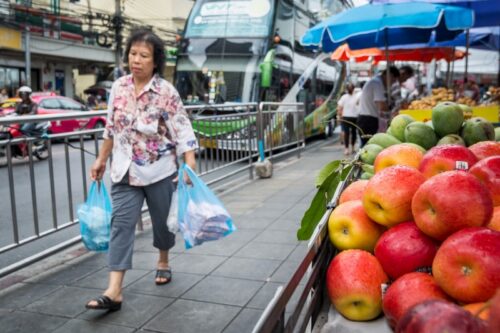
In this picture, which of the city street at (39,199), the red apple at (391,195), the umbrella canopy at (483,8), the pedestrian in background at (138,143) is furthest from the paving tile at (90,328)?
the umbrella canopy at (483,8)

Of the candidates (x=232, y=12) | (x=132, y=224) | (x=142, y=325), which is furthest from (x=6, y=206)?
(x=232, y=12)

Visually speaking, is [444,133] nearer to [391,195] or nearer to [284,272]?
[391,195]

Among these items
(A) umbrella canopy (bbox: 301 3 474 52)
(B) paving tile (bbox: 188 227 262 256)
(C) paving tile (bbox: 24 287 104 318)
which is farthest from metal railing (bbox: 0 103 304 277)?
(A) umbrella canopy (bbox: 301 3 474 52)

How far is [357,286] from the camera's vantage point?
143cm

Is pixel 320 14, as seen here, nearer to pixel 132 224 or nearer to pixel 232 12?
pixel 232 12

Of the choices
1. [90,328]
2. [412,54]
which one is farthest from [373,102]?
[90,328]

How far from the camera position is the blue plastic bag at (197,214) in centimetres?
333

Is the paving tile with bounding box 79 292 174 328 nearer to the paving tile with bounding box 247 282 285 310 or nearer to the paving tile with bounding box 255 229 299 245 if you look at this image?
the paving tile with bounding box 247 282 285 310

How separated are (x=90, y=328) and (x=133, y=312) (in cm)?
31

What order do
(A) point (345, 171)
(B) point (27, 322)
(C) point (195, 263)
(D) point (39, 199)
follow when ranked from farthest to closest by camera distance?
(D) point (39, 199), (C) point (195, 263), (B) point (27, 322), (A) point (345, 171)

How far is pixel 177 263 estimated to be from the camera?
4203mm

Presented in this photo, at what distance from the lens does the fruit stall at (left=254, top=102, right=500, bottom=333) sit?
117cm

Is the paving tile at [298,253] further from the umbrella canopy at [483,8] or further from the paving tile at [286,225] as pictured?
the umbrella canopy at [483,8]

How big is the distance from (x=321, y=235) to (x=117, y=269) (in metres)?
2.03
